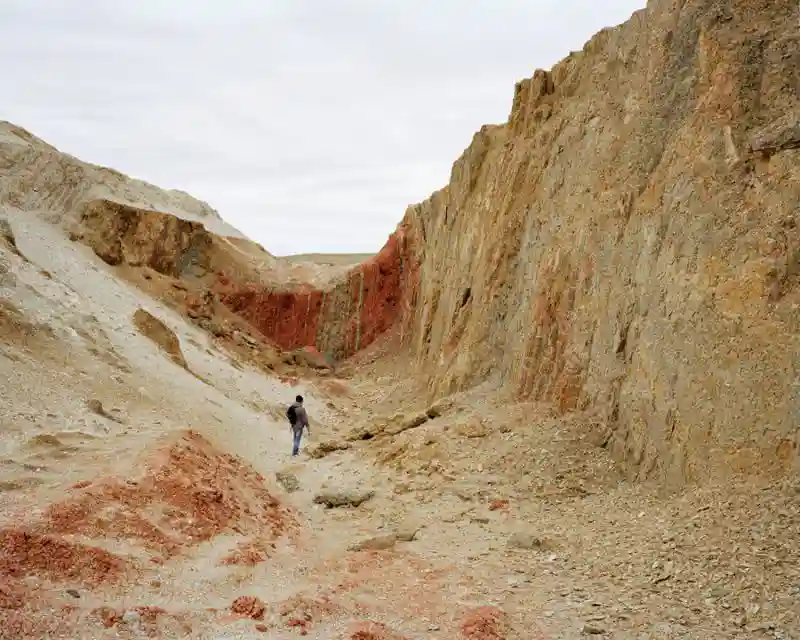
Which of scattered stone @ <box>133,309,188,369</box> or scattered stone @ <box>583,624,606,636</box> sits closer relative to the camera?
scattered stone @ <box>583,624,606,636</box>

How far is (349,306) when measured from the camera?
1335 inches

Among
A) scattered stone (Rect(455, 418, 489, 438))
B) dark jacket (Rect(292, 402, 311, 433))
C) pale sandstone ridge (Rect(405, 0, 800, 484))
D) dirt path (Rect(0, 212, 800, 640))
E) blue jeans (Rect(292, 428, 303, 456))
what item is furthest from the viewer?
dark jacket (Rect(292, 402, 311, 433))

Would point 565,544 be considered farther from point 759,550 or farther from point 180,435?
point 180,435

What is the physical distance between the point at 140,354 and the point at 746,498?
44.9 feet

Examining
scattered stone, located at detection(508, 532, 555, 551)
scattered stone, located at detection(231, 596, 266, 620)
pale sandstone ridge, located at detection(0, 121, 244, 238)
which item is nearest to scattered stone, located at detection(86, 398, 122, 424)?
scattered stone, located at detection(231, 596, 266, 620)

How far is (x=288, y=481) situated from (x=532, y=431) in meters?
4.28

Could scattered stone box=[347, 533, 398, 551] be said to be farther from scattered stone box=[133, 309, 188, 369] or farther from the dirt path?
scattered stone box=[133, 309, 188, 369]

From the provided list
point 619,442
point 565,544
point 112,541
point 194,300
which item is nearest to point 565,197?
point 619,442

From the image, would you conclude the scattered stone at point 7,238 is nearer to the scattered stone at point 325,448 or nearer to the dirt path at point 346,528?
the dirt path at point 346,528

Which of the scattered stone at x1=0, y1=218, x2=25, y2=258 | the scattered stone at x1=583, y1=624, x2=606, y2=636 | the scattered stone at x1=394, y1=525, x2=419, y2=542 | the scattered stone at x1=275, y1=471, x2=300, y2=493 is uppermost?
the scattered stone at x1=0, y1=218, x2=25, y2=258

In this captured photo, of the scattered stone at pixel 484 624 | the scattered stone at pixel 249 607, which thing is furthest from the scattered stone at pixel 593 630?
the scattered stone at pixel 249 607

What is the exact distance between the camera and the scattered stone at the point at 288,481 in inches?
477

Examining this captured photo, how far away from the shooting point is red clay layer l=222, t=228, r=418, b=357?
32938 millimetres

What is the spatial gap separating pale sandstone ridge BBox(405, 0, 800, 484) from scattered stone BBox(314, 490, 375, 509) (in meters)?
3.65
